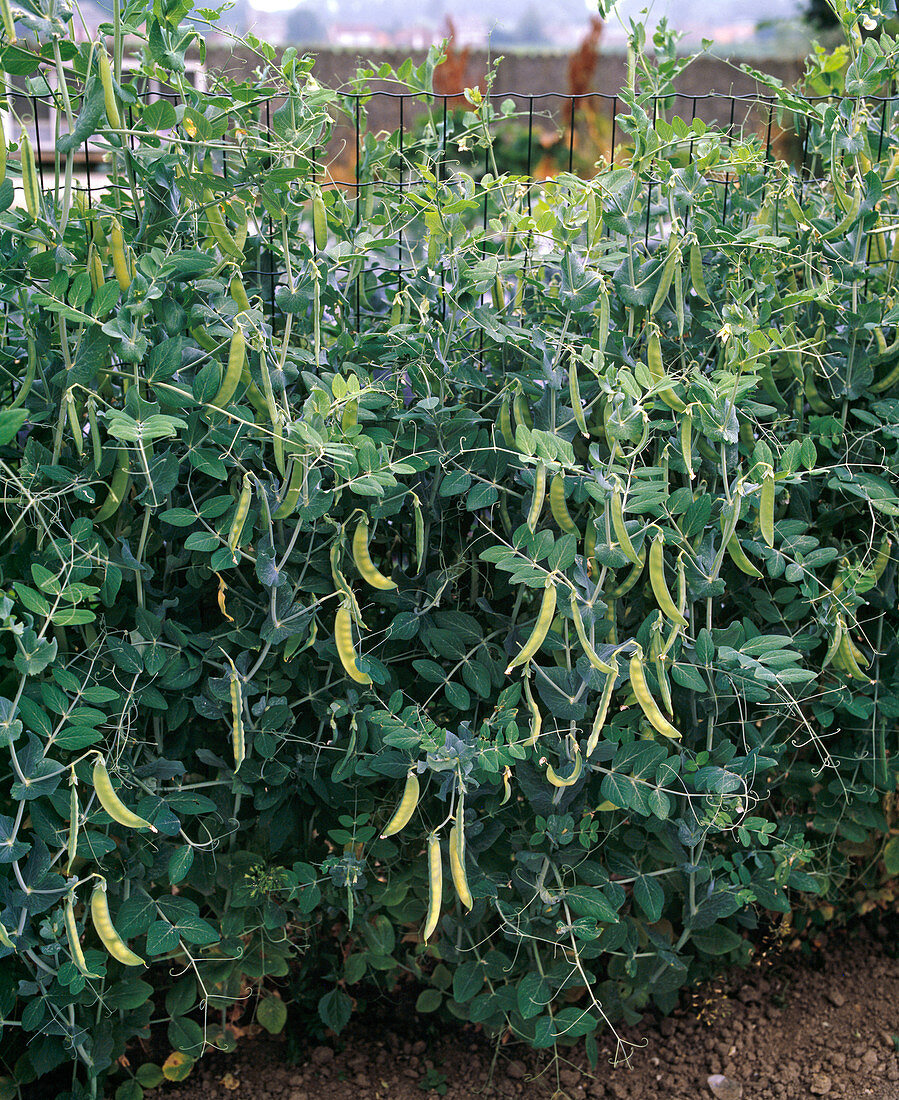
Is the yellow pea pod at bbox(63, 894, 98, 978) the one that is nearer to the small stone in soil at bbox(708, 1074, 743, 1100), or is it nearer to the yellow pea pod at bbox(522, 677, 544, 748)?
the yellow pea pod at bbox(522, 677, 544, 748)

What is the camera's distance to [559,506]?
1747 millimetres

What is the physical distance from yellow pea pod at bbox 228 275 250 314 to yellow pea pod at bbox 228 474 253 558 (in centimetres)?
32

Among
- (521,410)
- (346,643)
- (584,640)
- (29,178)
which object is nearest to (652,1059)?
(584,640)

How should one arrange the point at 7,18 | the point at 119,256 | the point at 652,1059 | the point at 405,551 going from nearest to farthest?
1. the point at 7,18
2. the point at 119,256
3. the point at 405,551
4. the point at 652,1059

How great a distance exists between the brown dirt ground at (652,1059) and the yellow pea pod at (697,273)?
1.62 metres

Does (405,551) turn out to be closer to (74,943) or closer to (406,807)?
(406,807)

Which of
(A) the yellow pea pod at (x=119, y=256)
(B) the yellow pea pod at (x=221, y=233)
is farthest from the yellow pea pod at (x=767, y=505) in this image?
(A) the yellow pea pod at (x=119, y=256)

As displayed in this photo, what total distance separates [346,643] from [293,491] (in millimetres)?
281

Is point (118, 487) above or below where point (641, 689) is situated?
above

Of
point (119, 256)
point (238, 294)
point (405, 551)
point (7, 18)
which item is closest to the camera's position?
point (7, 18)

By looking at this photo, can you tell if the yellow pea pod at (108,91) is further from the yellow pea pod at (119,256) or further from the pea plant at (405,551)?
the yellow pea pod at (119,256)

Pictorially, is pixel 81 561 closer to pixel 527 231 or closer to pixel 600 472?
pixel 600 472

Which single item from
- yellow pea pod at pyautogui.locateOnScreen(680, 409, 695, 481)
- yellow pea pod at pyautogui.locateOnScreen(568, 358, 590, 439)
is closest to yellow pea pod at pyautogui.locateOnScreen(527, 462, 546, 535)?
yellow pea pod at pyautogui.locateOnScreen(568, 358, 590, 439)

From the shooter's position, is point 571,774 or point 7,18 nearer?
point 7,18
